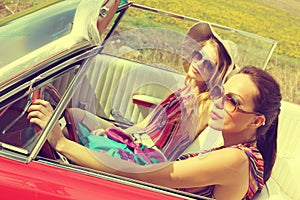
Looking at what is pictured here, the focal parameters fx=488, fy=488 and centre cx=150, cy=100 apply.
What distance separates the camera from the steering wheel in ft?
6.70

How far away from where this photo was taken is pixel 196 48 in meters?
2.56

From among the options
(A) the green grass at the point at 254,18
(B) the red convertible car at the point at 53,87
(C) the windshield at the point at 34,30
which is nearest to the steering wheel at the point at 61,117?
(B) the red convertible car at the point at 53,87

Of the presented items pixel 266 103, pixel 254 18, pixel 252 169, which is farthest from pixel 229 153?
pixel 254 18

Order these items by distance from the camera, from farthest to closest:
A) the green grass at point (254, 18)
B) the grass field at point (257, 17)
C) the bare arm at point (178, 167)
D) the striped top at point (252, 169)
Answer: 1. the green grass at point (254, 18)
2. the grass field at point (257, 17)
3. the striped top at point (252, 169)
4. the bare arm at point (178, 167)

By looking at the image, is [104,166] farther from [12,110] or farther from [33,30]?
[33,30]

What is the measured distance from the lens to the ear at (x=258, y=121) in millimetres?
2277

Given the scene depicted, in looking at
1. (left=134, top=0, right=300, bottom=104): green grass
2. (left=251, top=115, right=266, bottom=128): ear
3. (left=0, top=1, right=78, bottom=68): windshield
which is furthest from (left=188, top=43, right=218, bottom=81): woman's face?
(left=134, top=0, right=300, bottom=104): green grass

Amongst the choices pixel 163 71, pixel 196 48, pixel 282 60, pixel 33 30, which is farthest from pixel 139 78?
pixel 282 60

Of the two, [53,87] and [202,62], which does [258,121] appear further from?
[53,87]

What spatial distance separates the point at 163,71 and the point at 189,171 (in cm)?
137

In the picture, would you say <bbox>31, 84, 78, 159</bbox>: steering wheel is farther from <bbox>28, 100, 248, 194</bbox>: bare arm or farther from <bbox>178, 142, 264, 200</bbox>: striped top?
<bbox>178, 142, 264, 200</bbox>: striped top

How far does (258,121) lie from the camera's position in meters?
2.29

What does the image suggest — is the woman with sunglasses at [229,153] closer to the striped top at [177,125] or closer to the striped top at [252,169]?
the striped top at [252,169]

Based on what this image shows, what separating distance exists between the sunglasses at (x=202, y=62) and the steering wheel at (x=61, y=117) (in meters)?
0.72
